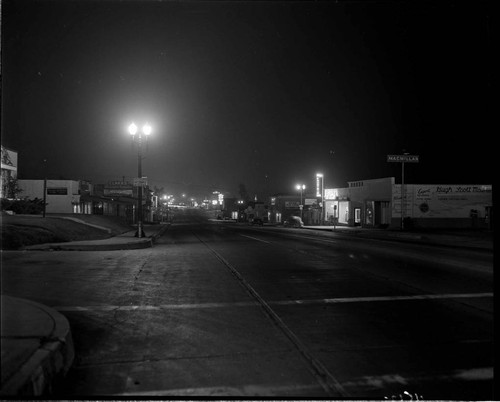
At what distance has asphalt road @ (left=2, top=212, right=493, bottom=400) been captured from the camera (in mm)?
5258

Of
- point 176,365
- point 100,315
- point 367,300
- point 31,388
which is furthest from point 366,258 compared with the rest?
point 31,388

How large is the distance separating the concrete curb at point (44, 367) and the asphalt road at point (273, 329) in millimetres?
183

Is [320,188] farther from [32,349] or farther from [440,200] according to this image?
[32,349]

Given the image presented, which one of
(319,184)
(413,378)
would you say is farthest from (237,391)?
(319,184)

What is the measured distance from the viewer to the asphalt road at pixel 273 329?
5.26 metres

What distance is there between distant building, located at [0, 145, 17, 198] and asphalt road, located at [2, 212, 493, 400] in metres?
34.0

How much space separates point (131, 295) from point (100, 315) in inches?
83.4

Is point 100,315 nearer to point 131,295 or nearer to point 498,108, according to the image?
point 131,295

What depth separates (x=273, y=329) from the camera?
760 centimetres

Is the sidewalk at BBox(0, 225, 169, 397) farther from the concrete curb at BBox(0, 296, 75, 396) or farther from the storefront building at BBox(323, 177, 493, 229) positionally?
the storefront building at BBox(323, 177, 493, 229)

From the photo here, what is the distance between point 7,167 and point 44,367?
50.1m

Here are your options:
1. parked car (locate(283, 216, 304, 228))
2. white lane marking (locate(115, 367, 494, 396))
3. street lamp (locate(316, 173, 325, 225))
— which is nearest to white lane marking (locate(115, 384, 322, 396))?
white lane marking (locate(115, 367, 494, 396))

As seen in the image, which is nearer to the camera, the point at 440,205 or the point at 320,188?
the point at 440,205

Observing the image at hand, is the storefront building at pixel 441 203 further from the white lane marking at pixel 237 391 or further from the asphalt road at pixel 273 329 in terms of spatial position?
the white lane marking at pixel 237 391
